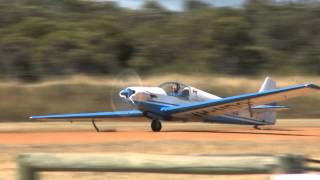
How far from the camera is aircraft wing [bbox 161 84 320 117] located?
76.0ft

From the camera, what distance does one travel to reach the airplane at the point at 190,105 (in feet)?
79.0

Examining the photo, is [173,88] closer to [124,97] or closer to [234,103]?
[124,97]

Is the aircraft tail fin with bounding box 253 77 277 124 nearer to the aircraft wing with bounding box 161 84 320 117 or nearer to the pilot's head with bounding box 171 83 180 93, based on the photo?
the aircraft wing with bounding box 161 84 320 117

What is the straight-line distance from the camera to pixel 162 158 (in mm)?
6535

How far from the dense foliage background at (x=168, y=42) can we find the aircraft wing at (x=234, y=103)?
22840mm

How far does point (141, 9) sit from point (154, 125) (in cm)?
5360

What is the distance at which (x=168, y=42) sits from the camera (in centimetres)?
6019

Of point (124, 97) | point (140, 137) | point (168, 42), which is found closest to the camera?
point (140, 137)

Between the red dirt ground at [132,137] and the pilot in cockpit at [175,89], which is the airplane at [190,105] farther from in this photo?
the red dirt ground at [132,137]

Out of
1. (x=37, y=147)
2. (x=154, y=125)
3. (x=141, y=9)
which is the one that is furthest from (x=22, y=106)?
(x=141, y=9)

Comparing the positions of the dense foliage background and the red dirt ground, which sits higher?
the dense foliage background

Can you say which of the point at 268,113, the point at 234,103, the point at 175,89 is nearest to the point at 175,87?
the point at 175,89

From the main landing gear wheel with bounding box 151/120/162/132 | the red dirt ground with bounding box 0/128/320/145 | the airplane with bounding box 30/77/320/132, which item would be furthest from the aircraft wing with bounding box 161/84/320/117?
the red dirt ground with bounding box 0/128/320/145

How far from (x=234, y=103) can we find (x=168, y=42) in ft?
119
